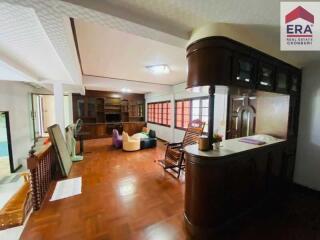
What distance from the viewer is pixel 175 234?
172cm

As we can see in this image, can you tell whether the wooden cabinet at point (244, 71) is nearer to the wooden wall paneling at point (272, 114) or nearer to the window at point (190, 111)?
the wooden wall paneling at point (272, 114)

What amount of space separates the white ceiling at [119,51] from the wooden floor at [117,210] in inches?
97.1

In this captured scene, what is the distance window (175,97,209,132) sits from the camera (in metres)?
4.62

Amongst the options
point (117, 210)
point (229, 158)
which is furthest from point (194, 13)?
point (117, 210)

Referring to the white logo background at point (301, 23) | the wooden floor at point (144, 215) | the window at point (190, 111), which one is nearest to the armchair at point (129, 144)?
the window at point (190, 111)

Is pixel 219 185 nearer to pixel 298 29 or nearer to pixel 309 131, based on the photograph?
pixel 298 29

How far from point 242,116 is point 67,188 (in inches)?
151

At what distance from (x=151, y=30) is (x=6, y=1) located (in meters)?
1.08

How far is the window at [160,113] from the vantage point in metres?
6.62

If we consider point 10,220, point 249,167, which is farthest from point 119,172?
point 249,167

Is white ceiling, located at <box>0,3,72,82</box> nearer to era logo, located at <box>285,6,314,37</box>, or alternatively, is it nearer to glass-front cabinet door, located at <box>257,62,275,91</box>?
era logo, located at <box>285,6,314,37</box>

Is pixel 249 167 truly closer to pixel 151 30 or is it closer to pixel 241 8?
pixel 241 8

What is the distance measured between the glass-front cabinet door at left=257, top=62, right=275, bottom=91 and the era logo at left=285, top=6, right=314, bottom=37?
41cm

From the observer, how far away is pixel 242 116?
327 centimetres
